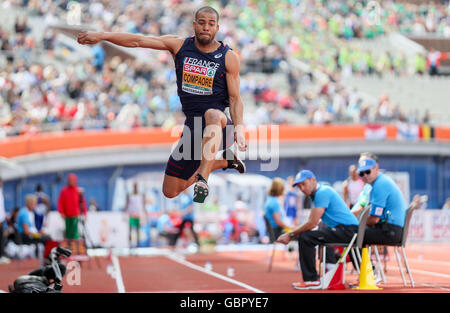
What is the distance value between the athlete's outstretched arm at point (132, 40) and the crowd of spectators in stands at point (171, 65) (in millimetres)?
15032

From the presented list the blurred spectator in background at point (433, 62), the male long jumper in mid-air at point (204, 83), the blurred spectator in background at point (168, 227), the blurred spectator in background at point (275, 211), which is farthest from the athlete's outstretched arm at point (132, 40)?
the blurred spectator in background at point (433, 62)

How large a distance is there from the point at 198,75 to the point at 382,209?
346 cm

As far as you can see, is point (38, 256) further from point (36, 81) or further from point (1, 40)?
point (1, 40)

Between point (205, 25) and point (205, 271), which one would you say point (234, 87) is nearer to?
point (205, 25)

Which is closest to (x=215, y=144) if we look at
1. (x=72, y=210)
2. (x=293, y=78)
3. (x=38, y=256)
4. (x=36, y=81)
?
(x=72, y=210)

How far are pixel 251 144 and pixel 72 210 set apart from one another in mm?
10222

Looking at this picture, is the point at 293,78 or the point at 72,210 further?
the point at 293,78

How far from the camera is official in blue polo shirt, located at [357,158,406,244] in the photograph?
1027 centimetres

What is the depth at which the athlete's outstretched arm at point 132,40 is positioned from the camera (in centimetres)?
766

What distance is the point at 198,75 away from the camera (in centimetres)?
A: 798

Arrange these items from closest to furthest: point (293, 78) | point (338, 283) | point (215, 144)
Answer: point (215, 144)
point (338, 283)
point (293, 78)

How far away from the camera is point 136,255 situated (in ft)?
63.7

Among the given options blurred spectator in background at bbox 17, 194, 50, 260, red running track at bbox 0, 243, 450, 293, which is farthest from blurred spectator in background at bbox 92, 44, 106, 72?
blurred spectator in background at bbox 17, 194, 50, 260

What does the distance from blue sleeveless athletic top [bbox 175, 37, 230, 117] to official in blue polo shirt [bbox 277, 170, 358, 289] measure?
8.95 ft
